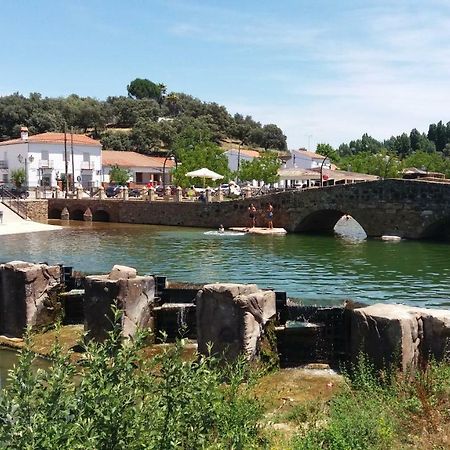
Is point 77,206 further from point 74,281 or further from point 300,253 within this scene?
point 74,281

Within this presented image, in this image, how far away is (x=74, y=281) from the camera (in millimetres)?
17281

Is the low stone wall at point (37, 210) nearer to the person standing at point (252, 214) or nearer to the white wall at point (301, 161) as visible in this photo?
the person standing at point (252, 214)

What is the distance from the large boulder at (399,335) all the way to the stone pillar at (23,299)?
26.1 ft

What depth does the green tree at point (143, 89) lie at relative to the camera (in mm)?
152625

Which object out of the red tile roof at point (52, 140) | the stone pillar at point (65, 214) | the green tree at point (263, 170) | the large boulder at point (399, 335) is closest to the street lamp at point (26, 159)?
the red tile roof at point (52, 140)

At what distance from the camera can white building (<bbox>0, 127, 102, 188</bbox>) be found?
71438mm

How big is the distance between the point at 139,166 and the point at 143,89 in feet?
241

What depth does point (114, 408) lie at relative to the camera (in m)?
5.98

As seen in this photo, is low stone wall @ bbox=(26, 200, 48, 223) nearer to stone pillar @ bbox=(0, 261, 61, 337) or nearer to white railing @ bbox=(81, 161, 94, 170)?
white railing @ bbox=(81, 161, 94, 170)

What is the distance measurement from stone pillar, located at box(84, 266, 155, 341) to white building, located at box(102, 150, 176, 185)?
2676 inches

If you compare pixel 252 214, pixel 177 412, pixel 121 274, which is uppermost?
pixel 121 274

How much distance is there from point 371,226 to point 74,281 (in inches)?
1095

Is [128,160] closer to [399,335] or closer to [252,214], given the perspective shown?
[252,214]

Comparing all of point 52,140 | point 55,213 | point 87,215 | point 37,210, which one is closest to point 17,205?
point 37,210
